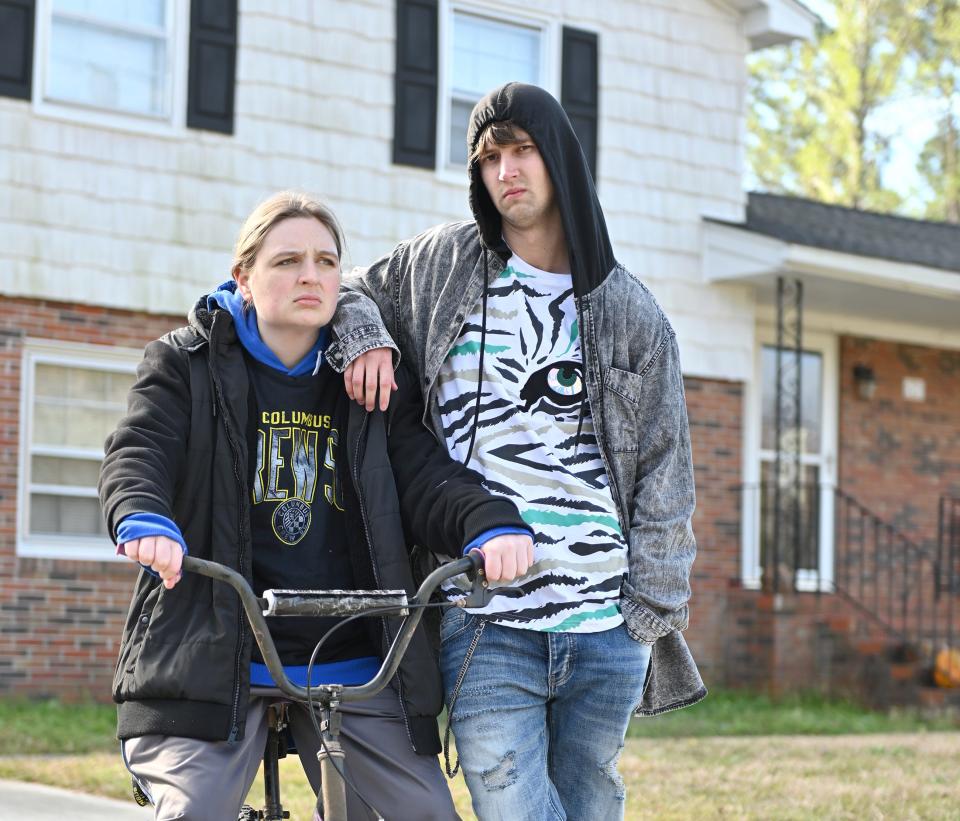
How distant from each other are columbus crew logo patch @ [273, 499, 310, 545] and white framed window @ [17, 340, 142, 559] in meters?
8.12

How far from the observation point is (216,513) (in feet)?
11.3

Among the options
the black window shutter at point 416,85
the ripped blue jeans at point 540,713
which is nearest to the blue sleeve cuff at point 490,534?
the ripped blue jeans at point 540,713

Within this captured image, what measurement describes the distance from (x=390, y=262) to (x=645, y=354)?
0.74 metres

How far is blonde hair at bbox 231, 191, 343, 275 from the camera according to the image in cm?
364

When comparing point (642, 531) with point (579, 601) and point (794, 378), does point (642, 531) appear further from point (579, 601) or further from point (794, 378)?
point (794, 378)

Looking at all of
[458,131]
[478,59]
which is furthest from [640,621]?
[478,59]

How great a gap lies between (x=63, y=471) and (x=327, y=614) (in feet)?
29.4

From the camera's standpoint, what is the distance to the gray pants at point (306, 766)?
327cm

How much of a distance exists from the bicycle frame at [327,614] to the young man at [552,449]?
551mm

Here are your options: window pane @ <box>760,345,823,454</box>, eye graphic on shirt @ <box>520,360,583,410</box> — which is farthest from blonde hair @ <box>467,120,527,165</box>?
window pane @ <box>760,345,823,454</box>

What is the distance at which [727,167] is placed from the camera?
14781mm

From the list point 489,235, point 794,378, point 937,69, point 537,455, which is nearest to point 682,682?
point 537,455

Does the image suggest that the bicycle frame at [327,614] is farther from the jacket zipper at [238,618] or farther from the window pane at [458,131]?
the window pane at [458,131]

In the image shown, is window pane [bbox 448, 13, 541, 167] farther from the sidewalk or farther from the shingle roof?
the sidewalk
